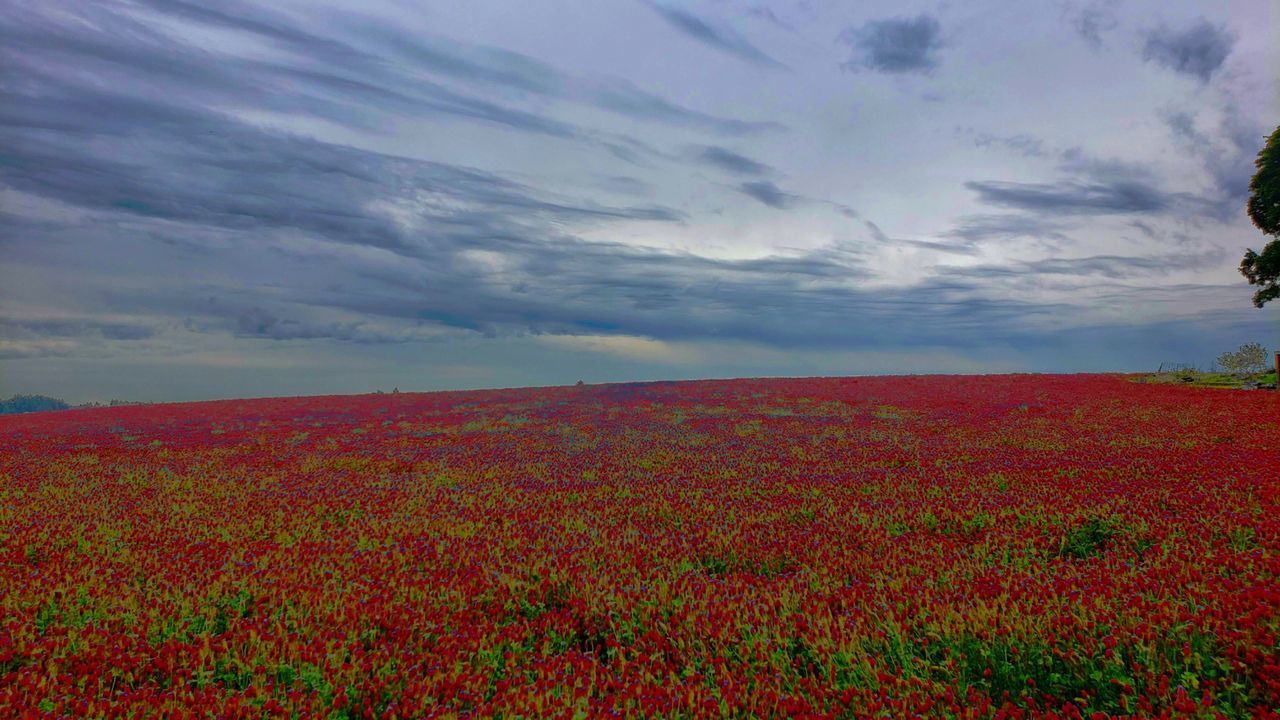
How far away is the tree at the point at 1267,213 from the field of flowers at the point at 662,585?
19.5 metres

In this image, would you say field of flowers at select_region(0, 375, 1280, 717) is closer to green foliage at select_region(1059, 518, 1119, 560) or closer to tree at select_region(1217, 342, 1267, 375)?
green foliage at select_region(1059, 518, 1119, 560)

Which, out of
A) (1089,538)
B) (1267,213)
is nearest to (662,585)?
(1089,538)

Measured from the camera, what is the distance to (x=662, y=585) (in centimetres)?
441

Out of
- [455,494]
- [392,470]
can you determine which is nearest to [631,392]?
[392,470]

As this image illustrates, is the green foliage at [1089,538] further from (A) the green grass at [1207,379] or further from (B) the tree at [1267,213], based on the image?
(B) the tree at [1267,213]

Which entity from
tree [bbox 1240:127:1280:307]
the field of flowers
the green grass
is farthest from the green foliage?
tree [bbox 1240:127:1280:307]

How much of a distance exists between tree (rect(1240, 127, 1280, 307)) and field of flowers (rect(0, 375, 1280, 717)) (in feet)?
64.0

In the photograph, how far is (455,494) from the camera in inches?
331

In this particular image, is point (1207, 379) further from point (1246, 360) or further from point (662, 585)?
point (662, 585)

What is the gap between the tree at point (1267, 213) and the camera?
78.0ft

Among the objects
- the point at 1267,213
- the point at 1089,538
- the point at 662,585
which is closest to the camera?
the point at 662,585

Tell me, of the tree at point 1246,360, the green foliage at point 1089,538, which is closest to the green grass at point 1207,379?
the tree at point 1246,360

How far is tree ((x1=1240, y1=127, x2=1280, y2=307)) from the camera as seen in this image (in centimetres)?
2378

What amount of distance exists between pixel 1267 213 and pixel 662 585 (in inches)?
1271
